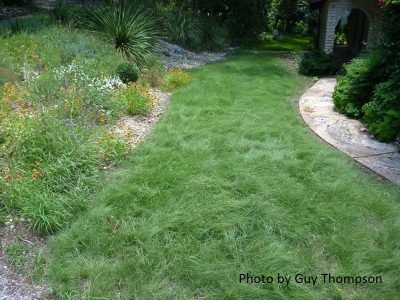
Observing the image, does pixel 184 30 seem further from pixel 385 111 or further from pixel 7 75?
pixel 385 111

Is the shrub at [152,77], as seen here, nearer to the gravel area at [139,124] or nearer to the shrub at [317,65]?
the gravel area at [139,124]

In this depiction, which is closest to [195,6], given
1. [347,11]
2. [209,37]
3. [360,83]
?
[209,37]

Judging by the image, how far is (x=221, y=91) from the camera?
707 cm

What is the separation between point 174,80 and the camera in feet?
24.6

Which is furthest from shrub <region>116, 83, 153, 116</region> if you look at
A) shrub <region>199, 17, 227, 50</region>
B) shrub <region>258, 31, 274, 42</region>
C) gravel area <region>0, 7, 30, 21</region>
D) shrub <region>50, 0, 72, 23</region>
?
shrub <region>258, 31, 274, 42</region>

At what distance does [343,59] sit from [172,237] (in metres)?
10.9

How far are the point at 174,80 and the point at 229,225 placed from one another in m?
5.10

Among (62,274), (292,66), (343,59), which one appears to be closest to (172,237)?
(62,274)

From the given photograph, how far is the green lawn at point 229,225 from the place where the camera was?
7.93 ft

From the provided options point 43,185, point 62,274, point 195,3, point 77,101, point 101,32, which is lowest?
point 62,274

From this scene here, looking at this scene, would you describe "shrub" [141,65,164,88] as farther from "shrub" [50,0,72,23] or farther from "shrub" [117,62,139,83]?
"shrub" [50,0,72,23]

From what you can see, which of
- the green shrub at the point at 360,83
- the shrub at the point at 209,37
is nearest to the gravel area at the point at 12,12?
the shrub at the point at 209,37

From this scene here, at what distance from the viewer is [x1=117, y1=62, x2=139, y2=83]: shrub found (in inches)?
261

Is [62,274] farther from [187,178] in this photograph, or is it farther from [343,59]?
[343,59]
